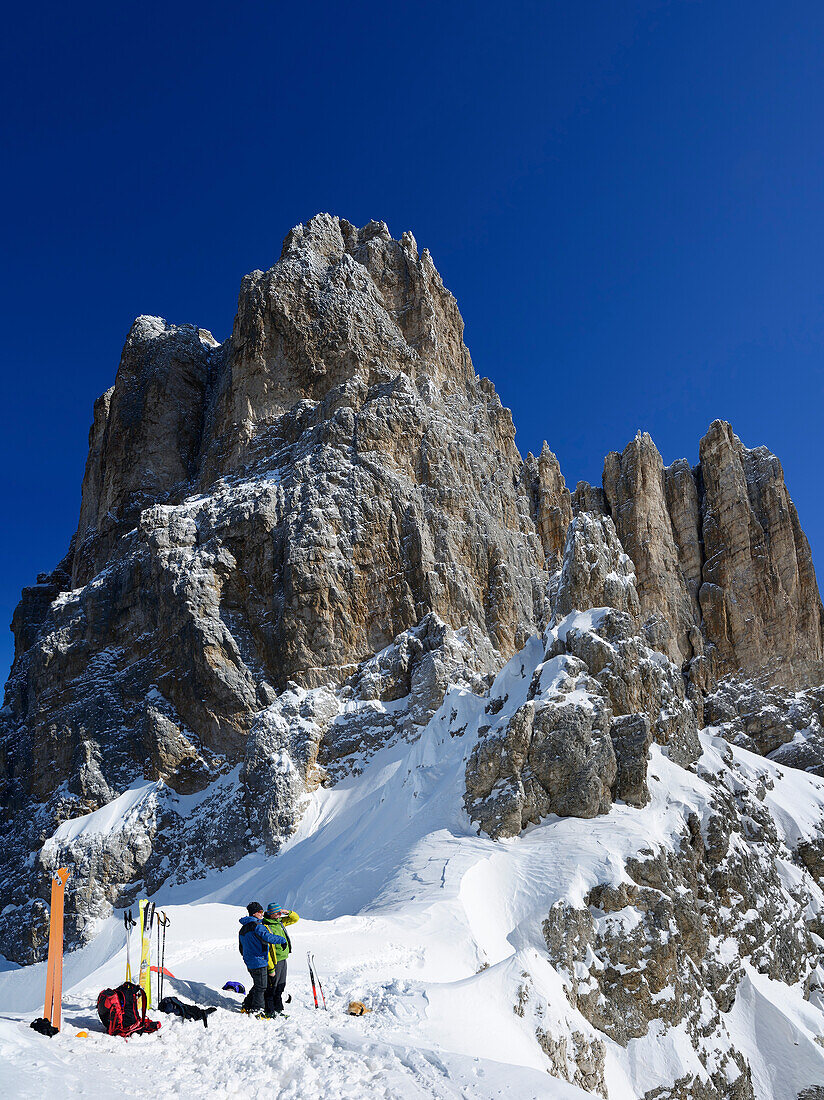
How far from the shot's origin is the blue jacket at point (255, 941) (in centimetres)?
1048

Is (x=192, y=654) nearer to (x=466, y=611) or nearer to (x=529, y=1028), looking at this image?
(x=466, y=611)

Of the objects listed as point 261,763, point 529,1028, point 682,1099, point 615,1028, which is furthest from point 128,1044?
point 261,763

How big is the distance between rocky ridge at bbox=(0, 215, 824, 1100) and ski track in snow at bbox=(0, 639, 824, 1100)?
3.86ft

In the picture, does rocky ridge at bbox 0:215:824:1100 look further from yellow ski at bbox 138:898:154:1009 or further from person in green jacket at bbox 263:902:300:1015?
yellow ski at bbox 138:898:154:1009

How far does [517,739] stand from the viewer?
3027cm

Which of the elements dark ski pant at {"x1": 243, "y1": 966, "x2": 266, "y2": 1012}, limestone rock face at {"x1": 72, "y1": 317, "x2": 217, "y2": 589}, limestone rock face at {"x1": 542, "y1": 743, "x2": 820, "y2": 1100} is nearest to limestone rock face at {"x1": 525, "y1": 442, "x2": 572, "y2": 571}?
limestone rock face at {"x1": 72, "y1": 317, "x2": 217, "y2": 589}

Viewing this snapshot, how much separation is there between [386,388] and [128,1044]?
49.8 m

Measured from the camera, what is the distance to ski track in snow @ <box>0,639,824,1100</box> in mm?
8367

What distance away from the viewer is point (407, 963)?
54.2 ft

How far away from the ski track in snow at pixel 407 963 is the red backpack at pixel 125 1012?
145 millimetres

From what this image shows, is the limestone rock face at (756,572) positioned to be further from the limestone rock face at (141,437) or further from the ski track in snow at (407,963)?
the limestone rock face at (141,437)

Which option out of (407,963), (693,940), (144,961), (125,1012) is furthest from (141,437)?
(125,1012)

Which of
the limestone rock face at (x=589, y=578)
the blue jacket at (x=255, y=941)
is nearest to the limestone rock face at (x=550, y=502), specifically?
the limestone rock face at (x=589, y=578)

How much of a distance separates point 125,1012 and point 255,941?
2.14 meters
